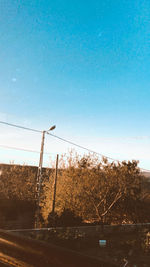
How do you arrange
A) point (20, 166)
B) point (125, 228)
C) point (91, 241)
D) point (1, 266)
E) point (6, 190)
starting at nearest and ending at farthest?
1. point (1, 266)
2. point (91, 241)
3. point (125, 228)
4. point (6, 190)
5. point (20, 166)

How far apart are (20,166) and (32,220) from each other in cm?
1989

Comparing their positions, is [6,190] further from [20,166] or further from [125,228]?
[125,228]

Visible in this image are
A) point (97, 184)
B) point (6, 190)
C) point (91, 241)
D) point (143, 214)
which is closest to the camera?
point (91, 241)

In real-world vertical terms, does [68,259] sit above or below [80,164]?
below

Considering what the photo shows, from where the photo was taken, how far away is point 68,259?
144 centimetres

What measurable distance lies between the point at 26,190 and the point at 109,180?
833 inches

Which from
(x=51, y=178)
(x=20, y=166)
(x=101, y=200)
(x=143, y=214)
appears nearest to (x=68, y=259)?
(x=101, y=200)

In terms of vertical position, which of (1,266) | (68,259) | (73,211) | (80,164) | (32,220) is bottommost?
(32,220)

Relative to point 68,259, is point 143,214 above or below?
below

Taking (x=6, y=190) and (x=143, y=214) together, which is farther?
(x=6, y=190)

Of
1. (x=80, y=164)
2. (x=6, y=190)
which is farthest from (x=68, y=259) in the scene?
(x=6, y=190)

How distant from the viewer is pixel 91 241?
52.4ft

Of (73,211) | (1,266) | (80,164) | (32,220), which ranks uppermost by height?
(80,164)

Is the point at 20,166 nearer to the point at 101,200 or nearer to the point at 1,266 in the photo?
the point at 101,200
